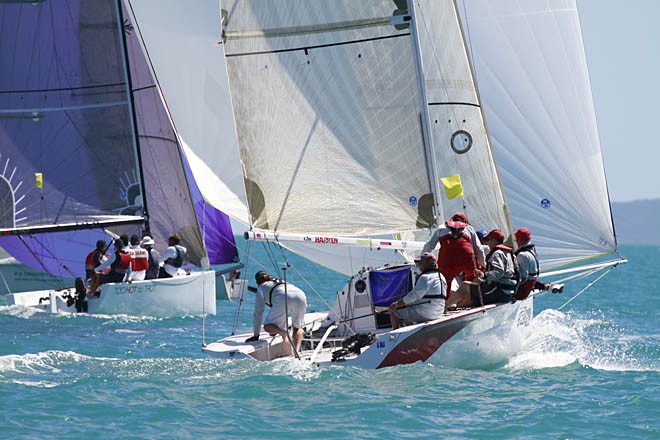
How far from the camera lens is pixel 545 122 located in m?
15.6

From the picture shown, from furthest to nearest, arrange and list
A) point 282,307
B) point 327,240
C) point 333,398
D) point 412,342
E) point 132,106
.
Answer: point 132,106
point 327,240
point 282,307
point 412,342
point 333,398

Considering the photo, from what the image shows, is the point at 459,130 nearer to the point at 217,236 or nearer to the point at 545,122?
the point at 545,122

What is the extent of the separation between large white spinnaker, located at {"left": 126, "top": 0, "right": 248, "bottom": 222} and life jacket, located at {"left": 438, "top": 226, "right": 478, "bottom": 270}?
19.2 feet

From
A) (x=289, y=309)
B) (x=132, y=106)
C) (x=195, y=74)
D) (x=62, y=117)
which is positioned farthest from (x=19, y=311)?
(x=289, y=309)

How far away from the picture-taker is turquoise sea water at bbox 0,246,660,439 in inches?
416

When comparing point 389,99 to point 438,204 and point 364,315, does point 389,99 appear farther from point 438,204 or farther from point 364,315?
point 364,315

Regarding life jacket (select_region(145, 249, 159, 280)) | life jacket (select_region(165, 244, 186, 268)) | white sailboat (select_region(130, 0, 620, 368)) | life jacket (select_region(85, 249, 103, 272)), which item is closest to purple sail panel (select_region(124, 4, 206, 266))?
life jacket (select_region(165, 244, 186, 268))

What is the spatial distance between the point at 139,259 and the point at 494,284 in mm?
9430

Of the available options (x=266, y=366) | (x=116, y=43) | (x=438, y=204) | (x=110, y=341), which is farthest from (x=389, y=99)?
(x=116, y=43)

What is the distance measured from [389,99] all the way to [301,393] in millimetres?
4359

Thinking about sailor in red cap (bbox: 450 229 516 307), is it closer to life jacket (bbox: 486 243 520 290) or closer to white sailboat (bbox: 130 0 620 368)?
life jacket (bbox: 486 243 520 290)

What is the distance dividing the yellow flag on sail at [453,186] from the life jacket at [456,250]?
122 centimetres

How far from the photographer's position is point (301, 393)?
11805mm

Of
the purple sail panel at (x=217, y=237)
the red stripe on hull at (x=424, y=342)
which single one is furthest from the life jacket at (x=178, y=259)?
the red stripe on hull at (x=424, y=342)
